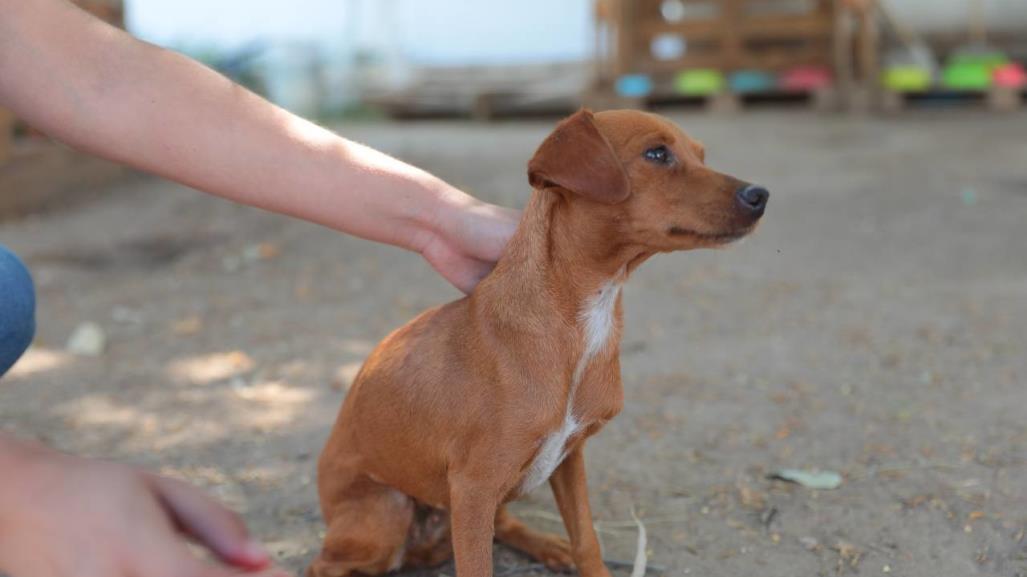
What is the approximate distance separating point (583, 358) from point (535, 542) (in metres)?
0.74

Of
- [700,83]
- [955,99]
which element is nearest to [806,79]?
[700,83]

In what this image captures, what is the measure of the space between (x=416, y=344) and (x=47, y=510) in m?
1.76

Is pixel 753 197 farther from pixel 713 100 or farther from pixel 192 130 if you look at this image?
pixel 713 100

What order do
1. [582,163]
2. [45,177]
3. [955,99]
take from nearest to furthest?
[582,163] < [45,177] < [955,99]

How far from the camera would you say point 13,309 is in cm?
245

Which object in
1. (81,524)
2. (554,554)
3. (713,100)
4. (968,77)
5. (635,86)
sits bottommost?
(713,100)

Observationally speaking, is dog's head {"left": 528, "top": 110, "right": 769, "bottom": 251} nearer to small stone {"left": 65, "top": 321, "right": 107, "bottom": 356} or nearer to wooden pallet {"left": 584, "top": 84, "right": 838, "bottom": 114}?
small stone {"left": 65, "top": 321, "right": 107, "bottom": 356}

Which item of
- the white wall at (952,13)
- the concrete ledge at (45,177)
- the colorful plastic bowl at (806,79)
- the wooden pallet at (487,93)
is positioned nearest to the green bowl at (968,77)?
the white wall at (952,13)

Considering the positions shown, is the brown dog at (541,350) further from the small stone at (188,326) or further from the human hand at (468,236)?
the small stone at (188,326)

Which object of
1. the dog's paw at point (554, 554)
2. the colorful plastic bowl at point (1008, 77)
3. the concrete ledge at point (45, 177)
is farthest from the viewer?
the colorful plastic bowl at point (1008, 77)

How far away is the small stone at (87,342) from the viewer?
515 centimetres

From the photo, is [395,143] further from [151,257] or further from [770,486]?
[770,486]

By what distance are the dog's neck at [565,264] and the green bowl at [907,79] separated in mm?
9909

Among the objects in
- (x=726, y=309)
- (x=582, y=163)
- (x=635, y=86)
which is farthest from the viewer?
(x=635, y=86)
